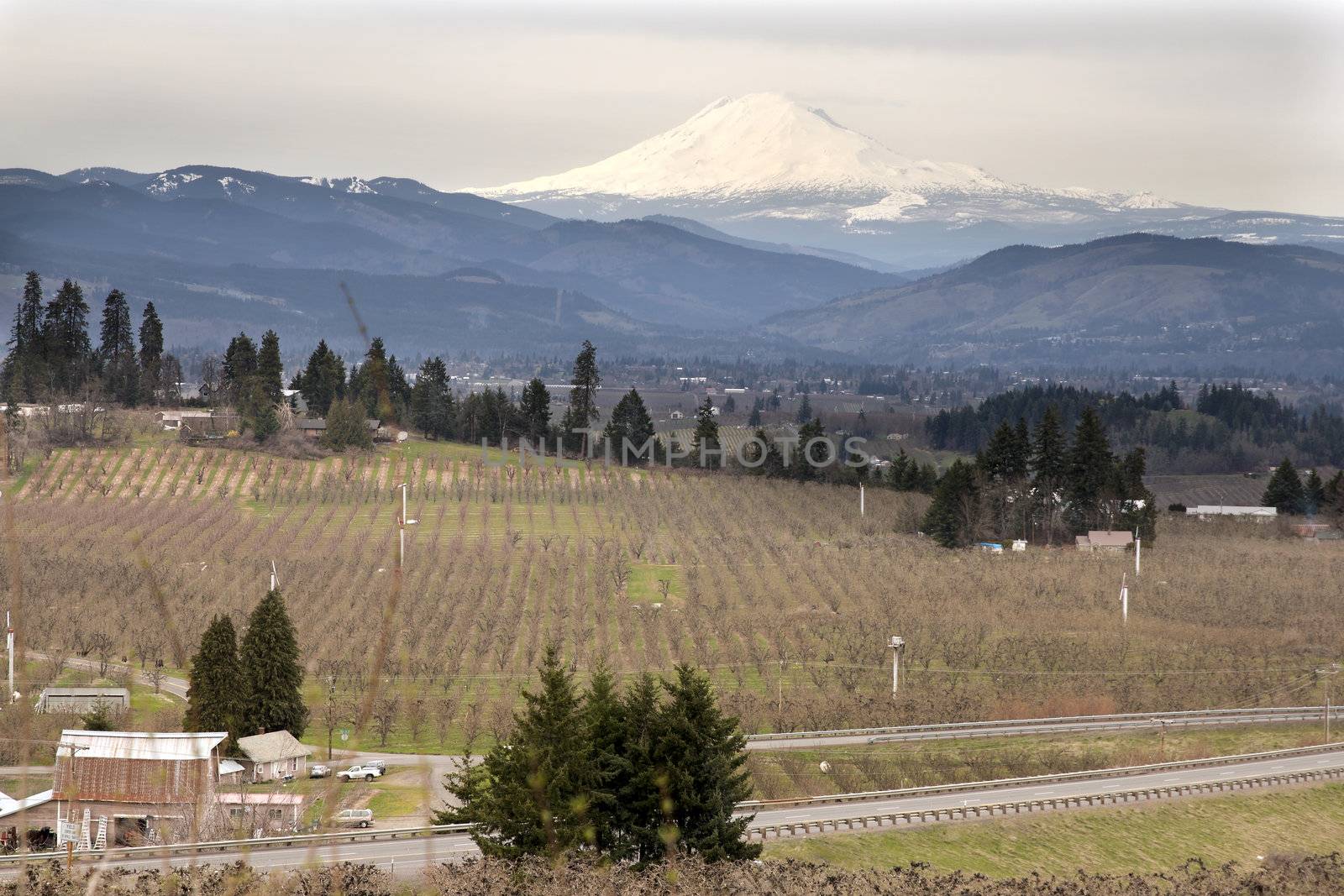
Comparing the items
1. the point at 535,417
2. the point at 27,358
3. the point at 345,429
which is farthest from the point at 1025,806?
the point at 27,358

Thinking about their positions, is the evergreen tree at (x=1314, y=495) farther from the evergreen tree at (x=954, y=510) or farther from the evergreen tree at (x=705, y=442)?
the evergreen tree at (x=705, y=442)

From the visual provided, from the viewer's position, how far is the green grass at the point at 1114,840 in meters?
29.5

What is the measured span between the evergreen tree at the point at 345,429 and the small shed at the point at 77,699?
42.6 meters

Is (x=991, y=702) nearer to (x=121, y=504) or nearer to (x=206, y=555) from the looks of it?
(x=206, y=555)

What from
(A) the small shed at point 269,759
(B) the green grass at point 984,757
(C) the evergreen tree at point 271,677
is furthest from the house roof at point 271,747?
(B) the green grass at point 984,757

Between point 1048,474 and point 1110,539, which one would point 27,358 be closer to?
point 1048,474

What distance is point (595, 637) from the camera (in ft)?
162

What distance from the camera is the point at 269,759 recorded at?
3444 centimetres

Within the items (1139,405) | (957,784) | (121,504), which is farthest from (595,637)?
(1139,405)

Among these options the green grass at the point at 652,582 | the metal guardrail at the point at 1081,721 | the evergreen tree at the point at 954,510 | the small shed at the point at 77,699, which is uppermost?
the evergreen tree at the point at 954,510

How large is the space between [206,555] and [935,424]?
95.2m

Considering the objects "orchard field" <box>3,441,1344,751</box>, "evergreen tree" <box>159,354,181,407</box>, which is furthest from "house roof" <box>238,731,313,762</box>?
"evergreen tree" <box>159,354,181,407</box>

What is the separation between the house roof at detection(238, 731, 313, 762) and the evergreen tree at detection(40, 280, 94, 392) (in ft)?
184

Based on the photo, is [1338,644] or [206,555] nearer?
[1338,644]
